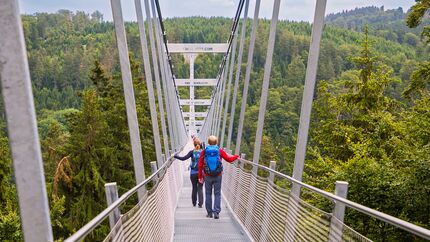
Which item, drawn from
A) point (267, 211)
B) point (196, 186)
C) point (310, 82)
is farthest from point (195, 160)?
point (310, 82)

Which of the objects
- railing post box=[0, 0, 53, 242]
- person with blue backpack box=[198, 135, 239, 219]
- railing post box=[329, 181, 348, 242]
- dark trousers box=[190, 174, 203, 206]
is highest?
railing post box=[0, 0, 53, 242]

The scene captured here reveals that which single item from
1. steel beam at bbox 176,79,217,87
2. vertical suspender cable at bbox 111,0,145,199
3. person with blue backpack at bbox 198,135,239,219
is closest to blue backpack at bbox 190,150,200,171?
person with blue backpack at bbox 198,135,239,219

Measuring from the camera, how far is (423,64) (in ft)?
36.7

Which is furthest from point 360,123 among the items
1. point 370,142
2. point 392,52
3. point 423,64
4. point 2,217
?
point 392,52

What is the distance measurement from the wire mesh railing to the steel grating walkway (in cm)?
15

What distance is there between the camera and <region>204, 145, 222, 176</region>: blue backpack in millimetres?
6840

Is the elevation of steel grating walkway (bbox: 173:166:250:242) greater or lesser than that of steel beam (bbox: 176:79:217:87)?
greater

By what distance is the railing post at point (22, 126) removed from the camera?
5.81 feet

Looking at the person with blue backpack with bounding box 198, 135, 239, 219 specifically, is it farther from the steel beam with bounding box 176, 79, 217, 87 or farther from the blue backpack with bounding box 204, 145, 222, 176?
the steel beam with bounding box 176, 79, 217, 87

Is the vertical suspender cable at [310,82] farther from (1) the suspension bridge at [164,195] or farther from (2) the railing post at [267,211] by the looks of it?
(2) the railing post at [267,211]

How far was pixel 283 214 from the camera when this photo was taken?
15.0 feet

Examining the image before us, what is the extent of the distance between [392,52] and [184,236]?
80.6m

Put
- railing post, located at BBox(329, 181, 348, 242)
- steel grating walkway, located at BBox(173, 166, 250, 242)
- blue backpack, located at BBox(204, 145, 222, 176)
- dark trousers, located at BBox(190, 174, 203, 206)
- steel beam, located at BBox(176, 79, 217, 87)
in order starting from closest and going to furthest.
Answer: railing post, located at BBox(329, 181, 348, 242)
steel grating walkway, located at BBox(173, 166, 250, 242)
blue backpack, located at BBox(204, 145, 222, 176)
dark trousers, located at BBox(190, 174, 203, 206)
steel beam, located at BBox(176, 79, 217, 87)

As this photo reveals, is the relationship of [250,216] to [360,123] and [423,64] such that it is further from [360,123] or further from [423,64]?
[360,123]
